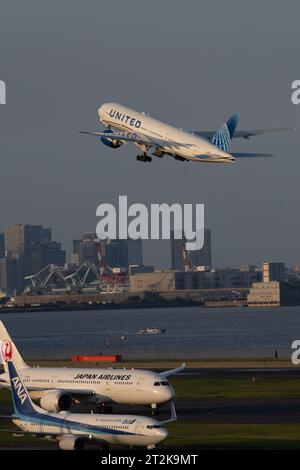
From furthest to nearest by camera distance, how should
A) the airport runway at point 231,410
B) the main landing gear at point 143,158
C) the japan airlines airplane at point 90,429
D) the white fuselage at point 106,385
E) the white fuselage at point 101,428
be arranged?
the main landing gear at point 143,158 → the white fuselage at point 106,385 → the airport runway at point 231,410 → the white fuselage at point 101,428 → the japan airlines airplane at point 90,429

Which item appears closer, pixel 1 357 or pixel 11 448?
pixel 11 448

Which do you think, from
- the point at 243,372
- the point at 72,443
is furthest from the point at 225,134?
the point at 72,443

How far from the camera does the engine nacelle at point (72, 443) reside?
78.2 metres

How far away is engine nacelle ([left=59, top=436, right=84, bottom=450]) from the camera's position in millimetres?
78188

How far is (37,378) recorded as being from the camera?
11125 centimetres

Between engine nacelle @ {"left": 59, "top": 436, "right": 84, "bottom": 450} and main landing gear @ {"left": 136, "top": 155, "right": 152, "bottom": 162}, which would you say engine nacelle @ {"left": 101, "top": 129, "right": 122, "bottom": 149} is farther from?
engine nacelle @ {"left": 59, "top": 436, "right": 84, "bottom": 450}

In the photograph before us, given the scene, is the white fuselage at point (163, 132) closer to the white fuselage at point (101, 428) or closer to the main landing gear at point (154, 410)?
the main landing gear at point (154, 410)

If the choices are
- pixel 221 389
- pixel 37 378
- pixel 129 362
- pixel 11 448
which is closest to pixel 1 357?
pixel 37 378

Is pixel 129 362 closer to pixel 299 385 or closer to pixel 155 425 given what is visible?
pixel 299 385

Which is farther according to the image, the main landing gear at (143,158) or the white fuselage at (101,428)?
the main landing gear at (143,158)

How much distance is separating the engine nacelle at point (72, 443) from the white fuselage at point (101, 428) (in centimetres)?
122

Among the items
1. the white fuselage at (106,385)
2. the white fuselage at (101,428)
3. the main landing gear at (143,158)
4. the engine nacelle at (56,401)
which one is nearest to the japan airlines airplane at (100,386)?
the white fuselage at (106,385)

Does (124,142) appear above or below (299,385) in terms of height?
above
